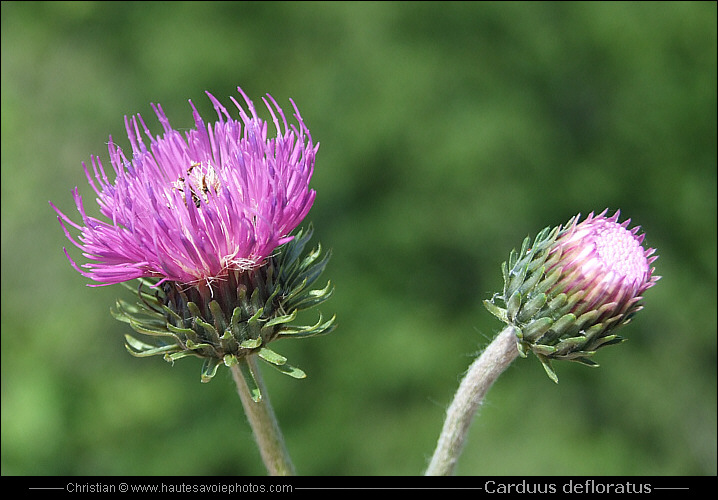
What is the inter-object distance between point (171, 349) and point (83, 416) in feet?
11.7

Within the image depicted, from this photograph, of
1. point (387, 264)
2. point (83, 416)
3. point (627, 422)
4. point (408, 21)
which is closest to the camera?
point (83, 416)

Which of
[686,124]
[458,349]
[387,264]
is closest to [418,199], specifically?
[387,264]

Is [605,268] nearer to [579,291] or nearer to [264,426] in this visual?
[579,291]

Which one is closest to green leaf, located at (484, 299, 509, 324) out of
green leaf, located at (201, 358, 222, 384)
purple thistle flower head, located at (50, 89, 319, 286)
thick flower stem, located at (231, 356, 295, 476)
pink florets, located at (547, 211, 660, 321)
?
pink florets, located at (547, 211, 660, 321)

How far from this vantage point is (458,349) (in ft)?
21.4

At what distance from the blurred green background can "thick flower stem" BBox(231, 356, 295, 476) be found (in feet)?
11.2

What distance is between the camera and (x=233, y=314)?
2471 millimetres

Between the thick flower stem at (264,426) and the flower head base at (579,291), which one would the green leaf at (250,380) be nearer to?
the thick flower stem at (264,426)

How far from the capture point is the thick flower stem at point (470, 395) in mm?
2512

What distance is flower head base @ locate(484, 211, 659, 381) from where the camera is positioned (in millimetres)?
2395

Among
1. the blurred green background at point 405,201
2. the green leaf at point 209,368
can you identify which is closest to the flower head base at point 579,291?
the green leaf at point 209,368

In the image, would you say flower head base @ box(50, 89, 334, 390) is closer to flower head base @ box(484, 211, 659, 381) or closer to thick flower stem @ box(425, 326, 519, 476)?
thick flower stem @ box(425, 326, 519, 476)
